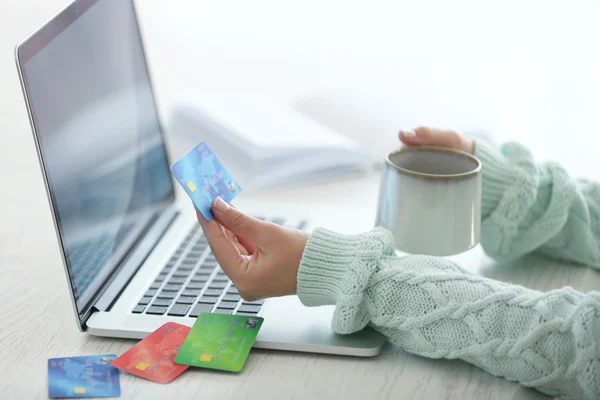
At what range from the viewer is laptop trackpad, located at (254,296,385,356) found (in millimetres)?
711

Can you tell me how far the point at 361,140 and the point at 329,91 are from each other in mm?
173

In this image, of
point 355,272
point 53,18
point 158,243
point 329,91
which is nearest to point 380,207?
point 355,272

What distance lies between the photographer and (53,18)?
2.48ft

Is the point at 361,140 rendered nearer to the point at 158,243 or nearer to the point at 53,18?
the point at 158,243

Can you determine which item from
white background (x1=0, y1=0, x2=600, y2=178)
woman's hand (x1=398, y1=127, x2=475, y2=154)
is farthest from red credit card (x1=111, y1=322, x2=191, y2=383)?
white background (x1=0, y1=0, x2=600, y2=178)

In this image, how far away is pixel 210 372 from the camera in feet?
2.26

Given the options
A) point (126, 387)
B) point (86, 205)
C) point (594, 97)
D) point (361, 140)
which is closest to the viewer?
point (126, 387)

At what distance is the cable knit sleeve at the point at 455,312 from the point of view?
0.66 metres

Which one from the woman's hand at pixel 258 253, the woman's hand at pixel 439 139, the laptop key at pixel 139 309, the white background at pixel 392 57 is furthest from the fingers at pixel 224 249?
the white background at pixel 392 57

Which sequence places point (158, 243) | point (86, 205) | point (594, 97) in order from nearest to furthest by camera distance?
point (86, 205) < point (158, 243) < point (594, 97)

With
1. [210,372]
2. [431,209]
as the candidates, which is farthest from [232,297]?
[431,209]

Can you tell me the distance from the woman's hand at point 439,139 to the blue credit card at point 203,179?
0.94 ft

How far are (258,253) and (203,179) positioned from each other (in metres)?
0.09

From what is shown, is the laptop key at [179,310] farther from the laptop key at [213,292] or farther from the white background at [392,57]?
the white background at [392,57]
